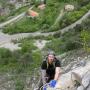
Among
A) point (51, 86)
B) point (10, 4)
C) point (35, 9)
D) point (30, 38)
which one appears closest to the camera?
point (51, 86)

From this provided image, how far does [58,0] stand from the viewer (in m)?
47.4

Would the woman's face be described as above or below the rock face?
above

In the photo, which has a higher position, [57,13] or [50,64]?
[50,64]

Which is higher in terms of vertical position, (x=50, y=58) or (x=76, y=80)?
(x=50, y=58)

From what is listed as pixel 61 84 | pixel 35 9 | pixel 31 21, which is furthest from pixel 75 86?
pixel 35 9

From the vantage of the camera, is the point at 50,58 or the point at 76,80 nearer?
the point at 50,58

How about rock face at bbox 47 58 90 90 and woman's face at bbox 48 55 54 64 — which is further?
woman's face at bbox 48 55 54 64

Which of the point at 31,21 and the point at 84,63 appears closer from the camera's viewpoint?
the point at 84,63

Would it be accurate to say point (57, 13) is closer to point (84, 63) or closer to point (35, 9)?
point (35, 9)

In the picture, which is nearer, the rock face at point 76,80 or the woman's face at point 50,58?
the rock face at point 76,80

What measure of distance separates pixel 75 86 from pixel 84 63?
0.97 metres

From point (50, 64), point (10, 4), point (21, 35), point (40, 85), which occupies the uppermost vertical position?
point (50, 64)

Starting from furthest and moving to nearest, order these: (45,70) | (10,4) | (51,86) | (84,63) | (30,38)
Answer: (10,4), (30,38), (84,63), (45,70), (51,86)

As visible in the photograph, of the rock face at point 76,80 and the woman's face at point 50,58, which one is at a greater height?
the woman's face at point 50,58
